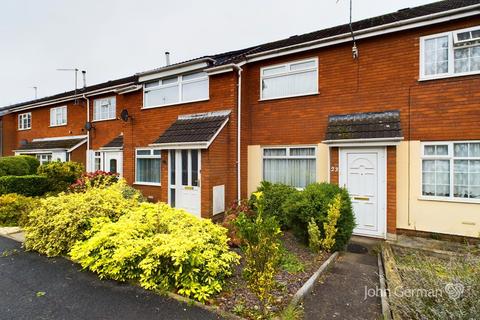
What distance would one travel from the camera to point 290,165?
347 inches

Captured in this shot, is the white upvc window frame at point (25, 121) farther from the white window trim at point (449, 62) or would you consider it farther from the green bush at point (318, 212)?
the white window trim at point (449, 62)

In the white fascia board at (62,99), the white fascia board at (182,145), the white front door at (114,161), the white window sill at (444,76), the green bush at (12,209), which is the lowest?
the green bush at (12,209)

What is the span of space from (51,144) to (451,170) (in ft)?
66.0

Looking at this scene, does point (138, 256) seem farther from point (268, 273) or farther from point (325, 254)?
point (325, 254)

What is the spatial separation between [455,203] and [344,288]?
435 cm

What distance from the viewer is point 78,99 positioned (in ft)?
51.1

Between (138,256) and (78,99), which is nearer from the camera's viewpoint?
(138,256)

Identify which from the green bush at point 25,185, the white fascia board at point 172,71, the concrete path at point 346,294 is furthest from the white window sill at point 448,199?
the green bush at point 25,185

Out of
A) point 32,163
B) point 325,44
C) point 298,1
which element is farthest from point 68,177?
point 298,1

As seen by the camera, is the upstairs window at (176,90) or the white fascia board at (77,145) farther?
the white fascia board at (77,145)

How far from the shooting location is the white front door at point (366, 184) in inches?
274

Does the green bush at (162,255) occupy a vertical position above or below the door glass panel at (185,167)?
below

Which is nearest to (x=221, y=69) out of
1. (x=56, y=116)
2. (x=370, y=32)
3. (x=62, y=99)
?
(x=370, y=32)

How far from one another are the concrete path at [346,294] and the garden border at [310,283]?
86mm
